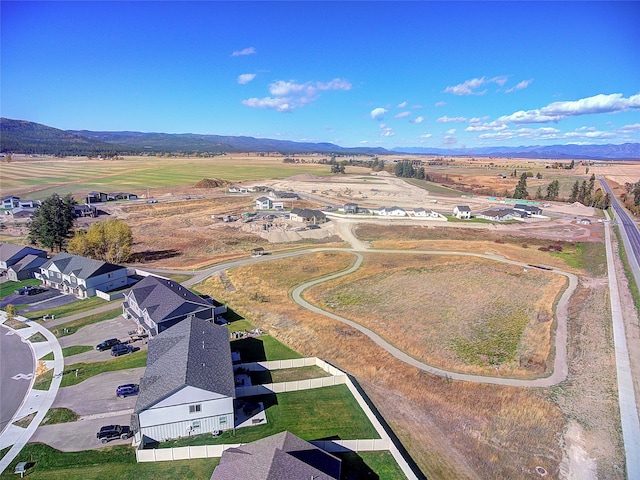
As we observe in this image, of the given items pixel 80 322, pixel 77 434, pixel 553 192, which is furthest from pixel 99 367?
pixel 553 192

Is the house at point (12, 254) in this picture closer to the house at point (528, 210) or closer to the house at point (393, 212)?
the house at point (393, 212)

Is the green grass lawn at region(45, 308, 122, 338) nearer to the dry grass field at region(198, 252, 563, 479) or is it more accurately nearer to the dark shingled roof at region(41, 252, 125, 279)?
the dark shingled roof at region(41, 252, 125, 279)

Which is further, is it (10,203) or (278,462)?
(10,203)

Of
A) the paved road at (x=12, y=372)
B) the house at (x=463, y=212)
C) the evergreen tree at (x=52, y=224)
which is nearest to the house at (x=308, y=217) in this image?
the house at (x=463, y=212)

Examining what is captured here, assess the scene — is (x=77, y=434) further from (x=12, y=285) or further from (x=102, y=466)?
(x=12, y=285)

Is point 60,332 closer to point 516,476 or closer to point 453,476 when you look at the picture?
point 453,476

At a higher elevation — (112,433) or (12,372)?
(112,433)
